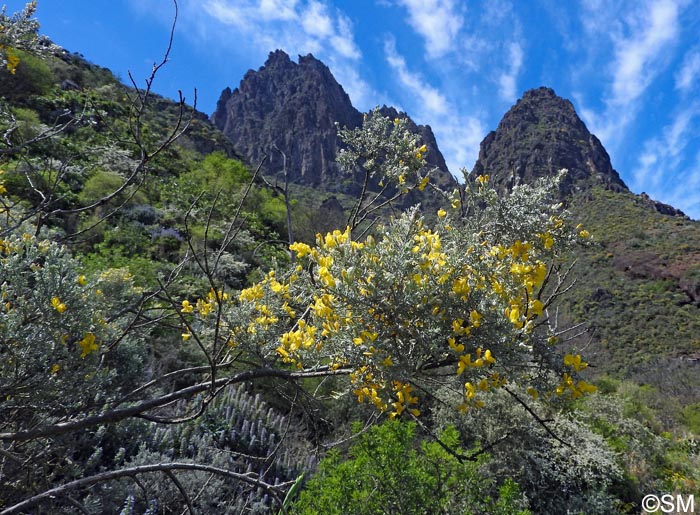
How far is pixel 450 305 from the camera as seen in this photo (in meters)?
1.57

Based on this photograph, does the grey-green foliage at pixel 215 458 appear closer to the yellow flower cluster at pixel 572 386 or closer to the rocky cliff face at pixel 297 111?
the yellow flower cluster at pixel 572 386

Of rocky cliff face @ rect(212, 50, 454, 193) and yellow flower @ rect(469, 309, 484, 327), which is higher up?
rocky cliff face @ rect(212, 50, 454, 193)

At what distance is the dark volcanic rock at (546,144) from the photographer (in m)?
56.8

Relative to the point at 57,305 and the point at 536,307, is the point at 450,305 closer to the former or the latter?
the point at 536,307

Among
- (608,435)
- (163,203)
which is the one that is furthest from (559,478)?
(163,203)

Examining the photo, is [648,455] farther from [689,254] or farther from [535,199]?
[689,254]

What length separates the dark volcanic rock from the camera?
5681 cm

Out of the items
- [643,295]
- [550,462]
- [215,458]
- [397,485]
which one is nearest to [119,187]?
[215,458]

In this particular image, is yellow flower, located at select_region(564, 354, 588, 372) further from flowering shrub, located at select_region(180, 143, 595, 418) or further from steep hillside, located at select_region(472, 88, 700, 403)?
steep hillside, located at select_region(472, 88, 700, 403)

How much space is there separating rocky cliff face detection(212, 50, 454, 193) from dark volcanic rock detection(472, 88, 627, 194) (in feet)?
50.1

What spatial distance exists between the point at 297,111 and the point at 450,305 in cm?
9105

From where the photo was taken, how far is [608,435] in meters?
8.07

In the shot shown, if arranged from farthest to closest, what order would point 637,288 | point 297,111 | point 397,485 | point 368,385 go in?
point 297,111
point 637,288
point 397,485
point 368,385

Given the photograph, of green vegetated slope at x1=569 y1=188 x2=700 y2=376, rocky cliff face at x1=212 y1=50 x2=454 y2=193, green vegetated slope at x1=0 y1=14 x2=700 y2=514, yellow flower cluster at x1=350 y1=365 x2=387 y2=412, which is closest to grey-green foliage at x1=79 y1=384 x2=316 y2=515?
green vegetated slope at x1=0 y1=14 x2=700 y2=514
